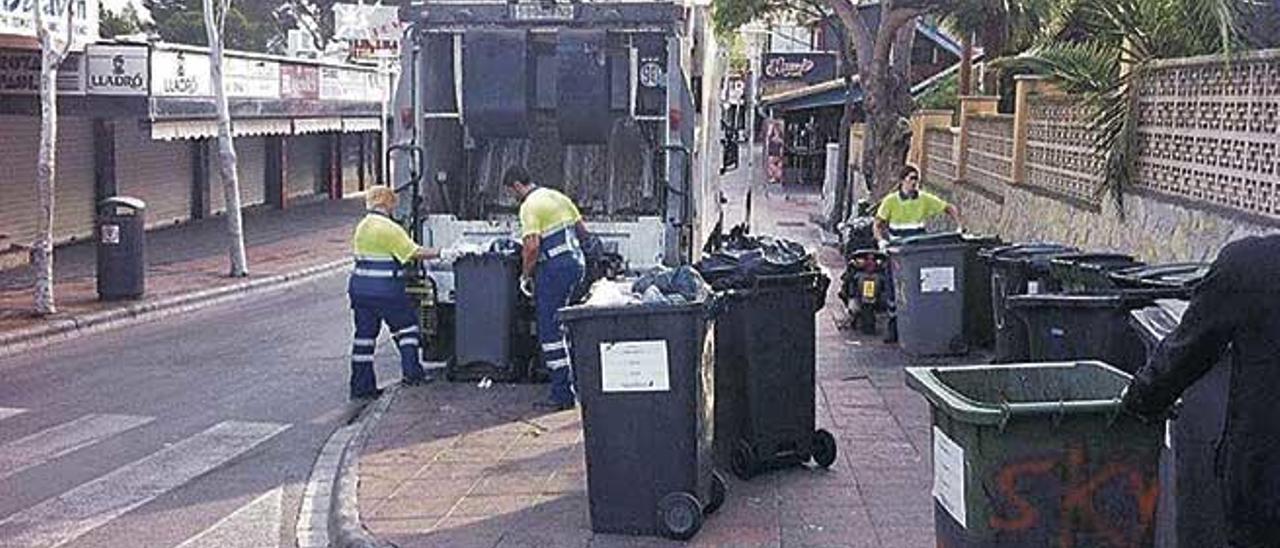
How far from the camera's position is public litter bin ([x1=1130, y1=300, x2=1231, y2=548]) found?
468 centimetres

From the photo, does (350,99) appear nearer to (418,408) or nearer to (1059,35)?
(1059,35)

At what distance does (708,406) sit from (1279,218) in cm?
400

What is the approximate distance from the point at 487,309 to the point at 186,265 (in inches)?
448

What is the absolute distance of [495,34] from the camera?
39.8 ft

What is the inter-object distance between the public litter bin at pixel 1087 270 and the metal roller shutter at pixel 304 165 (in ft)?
92.3

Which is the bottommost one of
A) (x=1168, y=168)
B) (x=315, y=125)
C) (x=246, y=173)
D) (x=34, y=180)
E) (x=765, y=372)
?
(x=765, y=372)

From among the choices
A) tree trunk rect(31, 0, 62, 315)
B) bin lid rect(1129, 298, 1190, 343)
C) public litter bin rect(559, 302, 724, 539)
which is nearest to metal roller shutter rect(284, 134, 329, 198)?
tree trunk rect(31, 0, 62, 315)

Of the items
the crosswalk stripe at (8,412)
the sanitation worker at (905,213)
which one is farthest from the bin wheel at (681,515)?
the sanitation worker at (905,213)

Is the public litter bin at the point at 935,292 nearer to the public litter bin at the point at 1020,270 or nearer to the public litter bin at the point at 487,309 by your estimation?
the public litter bin at the point at 1020,270

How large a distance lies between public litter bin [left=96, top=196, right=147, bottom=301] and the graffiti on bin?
14.0 m

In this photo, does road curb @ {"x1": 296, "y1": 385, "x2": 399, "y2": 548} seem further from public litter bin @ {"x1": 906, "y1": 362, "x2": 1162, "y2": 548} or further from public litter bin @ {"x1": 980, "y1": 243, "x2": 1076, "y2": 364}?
public litter bin @ {"x1": 980, "y1": 243, "x2": 1076, "y2": 364}

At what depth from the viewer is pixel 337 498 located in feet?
26.0

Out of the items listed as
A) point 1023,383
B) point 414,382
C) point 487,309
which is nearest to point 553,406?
point 487,309

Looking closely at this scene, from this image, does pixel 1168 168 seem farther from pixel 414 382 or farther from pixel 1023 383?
pixel 1023 383
